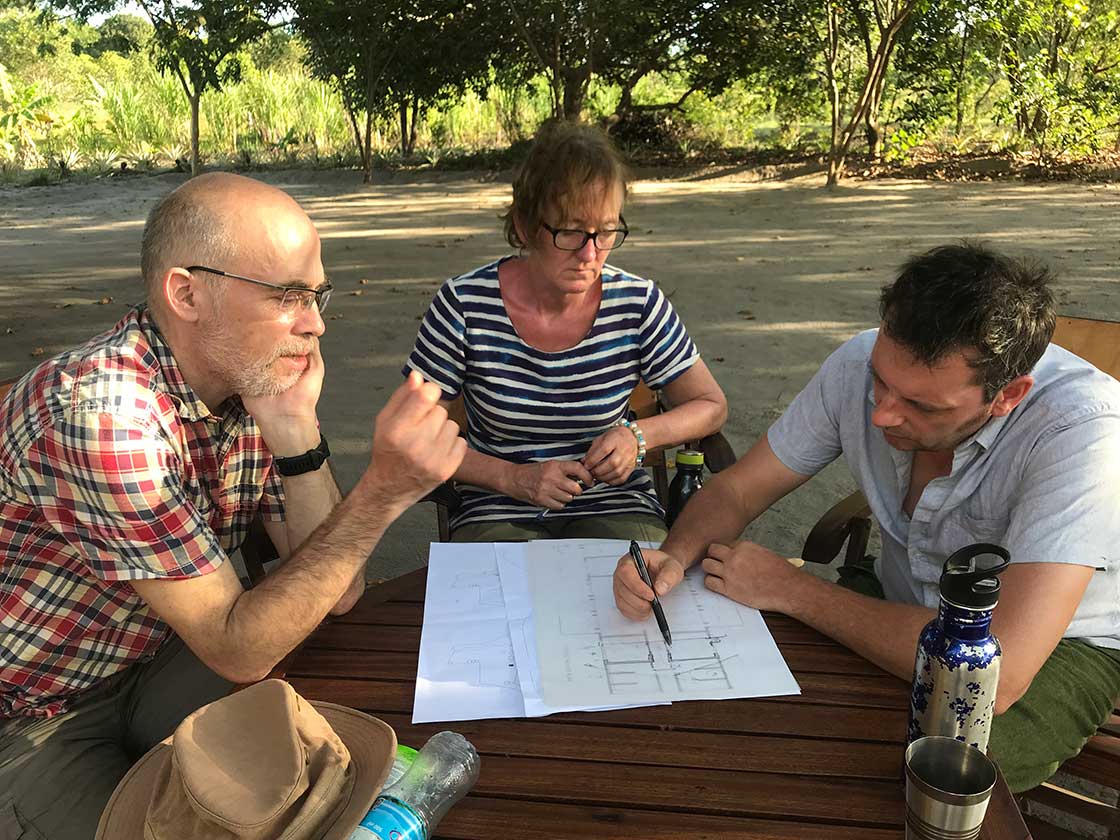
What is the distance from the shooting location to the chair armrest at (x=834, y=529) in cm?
241

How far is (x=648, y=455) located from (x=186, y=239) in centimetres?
159

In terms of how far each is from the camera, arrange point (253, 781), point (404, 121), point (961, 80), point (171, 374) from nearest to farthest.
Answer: point (253, 781)
point (171, 374)
point (961, 80)
point (404, 121)

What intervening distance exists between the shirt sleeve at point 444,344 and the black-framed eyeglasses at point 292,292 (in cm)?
67

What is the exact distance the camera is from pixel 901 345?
1.84m

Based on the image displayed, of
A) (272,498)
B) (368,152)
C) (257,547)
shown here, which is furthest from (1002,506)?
(368,152)

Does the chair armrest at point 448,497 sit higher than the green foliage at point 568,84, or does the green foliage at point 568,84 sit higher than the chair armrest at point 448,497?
the green foliage at point 568,84

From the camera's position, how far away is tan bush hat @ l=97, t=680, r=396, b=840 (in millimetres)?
1170

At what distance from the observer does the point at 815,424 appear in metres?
2.32

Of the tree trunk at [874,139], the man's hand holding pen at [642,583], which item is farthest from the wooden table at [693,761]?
the tree trunk at [874,139]

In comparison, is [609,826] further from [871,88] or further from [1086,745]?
[871,88]

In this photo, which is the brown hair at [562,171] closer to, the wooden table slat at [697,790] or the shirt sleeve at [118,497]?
the shirt sleeve at [118,497]

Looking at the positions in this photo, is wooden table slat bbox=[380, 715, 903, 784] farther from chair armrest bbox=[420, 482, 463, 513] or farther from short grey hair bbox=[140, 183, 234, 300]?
chair armrest bbox=[420, 482, 463, 513]

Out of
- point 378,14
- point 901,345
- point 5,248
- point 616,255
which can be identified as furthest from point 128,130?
point 901,345

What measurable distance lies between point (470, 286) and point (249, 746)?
5.70ft
